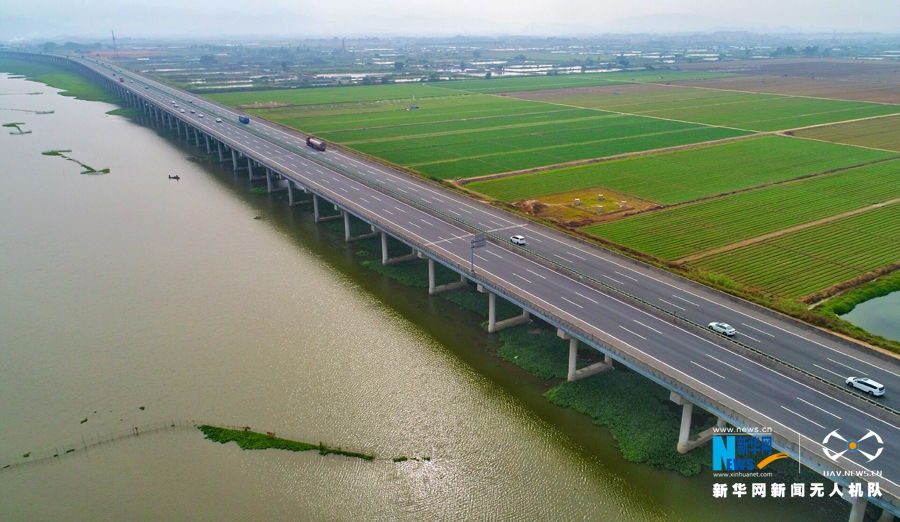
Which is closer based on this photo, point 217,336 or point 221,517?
point 221,517

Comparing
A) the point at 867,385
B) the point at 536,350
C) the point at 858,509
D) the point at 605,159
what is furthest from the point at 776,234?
the point at 858,509

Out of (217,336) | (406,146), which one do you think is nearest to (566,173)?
(406,146)

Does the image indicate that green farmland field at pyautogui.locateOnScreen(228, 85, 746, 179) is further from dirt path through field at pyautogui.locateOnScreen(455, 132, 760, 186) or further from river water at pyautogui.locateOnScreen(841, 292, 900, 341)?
river water at pyautogui.locateOnScreen(841, 292, 900, 341)

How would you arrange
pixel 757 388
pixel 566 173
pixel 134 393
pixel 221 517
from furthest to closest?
pixel 566 173 → pixel 134 393 → pixel 757 388 → pixel 221 517

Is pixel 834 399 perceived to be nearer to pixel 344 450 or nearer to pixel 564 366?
pixel 564 366

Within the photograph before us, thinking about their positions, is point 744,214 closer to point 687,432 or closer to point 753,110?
point 687,432

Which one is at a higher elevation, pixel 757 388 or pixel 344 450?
pixel 757 388
